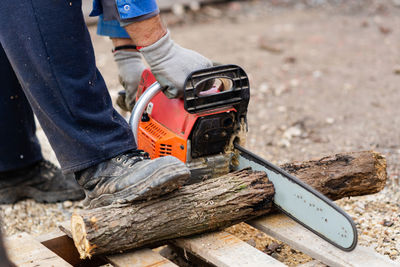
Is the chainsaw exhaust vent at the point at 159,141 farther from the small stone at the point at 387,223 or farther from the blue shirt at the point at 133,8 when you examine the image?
the small stone at the point at 387,223

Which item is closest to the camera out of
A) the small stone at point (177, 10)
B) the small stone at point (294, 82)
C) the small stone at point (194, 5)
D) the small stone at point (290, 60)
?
the small stone at point (294, 82)

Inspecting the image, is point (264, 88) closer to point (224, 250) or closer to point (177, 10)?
point (224, 250)

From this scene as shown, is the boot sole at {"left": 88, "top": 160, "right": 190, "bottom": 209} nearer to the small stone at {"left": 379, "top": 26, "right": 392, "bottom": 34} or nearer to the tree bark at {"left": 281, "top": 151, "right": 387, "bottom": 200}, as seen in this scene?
the tree bark at {"left": 281, "top": 151, "right": 387, "bottom": 200}

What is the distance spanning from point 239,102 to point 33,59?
843 millimetres

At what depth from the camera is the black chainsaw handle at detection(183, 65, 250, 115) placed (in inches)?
83.0

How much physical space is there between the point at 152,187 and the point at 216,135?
1.39 ft

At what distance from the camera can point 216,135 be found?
7.20ft

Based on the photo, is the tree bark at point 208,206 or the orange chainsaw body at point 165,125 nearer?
the tree bark at point 208,206

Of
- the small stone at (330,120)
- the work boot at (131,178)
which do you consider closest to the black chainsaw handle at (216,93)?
the work boot at (131,178)

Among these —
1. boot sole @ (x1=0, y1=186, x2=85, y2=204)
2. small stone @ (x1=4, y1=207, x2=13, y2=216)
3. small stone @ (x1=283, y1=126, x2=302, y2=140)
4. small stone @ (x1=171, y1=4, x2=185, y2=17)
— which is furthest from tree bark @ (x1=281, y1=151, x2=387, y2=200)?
small stone @ (x1=171, y1=4, x2=185, y2=17)

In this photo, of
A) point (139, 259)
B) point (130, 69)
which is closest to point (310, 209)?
point (139, 259)

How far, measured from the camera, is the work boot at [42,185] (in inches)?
116

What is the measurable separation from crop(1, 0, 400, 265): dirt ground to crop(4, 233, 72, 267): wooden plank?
64cm

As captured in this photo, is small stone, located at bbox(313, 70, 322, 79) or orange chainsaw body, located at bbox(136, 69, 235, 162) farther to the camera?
small stone, located at bbox(313, 70, 322, 79)
